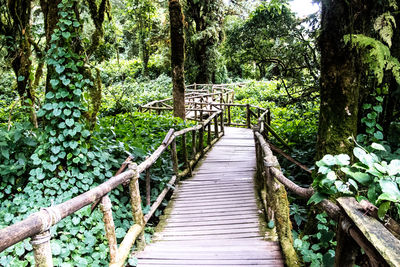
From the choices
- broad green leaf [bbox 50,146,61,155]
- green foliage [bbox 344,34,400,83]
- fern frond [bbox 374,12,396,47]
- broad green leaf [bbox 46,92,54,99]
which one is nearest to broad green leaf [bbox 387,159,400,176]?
green foliage [bbox 344,34,400,83]

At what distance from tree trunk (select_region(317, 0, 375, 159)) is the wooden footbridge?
0.85 m

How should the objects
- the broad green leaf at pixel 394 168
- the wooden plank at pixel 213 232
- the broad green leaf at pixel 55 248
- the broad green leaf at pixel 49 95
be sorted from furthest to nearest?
the wooden plank at pixel 213 232
the broad green leaf at pixel 49 95
the broad green leaf at pixel 55 248
the broad green leaf at pixel 394 168

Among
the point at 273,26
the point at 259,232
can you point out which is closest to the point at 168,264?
the point at 259,232

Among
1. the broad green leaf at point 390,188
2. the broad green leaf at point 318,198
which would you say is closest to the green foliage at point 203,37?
the broad green leaf at point 318,198

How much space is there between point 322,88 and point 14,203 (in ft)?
13.0

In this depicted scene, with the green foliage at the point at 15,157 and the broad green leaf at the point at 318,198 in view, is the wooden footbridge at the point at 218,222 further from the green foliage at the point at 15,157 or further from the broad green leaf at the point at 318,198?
the green foliage at the point at 15,157

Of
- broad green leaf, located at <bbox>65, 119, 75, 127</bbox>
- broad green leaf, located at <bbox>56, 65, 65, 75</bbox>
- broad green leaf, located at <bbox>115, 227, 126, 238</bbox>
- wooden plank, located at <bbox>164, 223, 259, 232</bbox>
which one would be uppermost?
broad green leaf, located at <bbox>56, 65, 65, 75</bbox>

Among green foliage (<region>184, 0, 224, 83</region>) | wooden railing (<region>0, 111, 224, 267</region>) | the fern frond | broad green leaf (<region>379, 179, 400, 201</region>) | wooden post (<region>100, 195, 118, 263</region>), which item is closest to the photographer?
broad green leaf (<region>379, 179, 400, 201</region>)

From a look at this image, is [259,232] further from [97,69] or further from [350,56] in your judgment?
[97,69]

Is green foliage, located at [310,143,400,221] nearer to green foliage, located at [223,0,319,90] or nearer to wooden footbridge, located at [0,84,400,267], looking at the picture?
wooden footbridge, located at [0,84,400,267]

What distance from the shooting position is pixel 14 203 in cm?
331

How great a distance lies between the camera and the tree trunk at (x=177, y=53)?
789 cm

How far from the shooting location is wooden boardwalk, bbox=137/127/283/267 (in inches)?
118

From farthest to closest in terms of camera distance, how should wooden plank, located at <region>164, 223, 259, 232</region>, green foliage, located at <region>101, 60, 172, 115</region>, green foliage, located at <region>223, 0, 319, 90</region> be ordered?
green foliage, located at <region>101, 60, 172, 115</region>, green foliage, located at <region>223, 0, 319, 90</region>, wooden plank, located at <region>164, 223, 259, 232</region>
